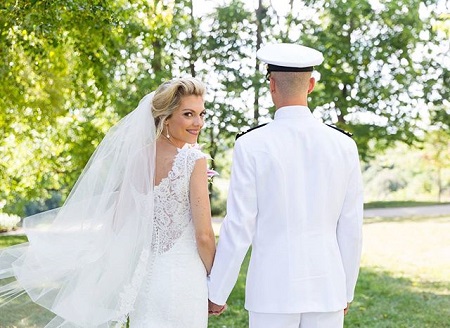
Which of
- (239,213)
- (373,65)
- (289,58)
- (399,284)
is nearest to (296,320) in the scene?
(239,213)

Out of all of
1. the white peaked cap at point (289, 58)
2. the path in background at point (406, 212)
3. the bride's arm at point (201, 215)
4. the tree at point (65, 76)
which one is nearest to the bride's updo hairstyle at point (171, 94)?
the bride's arm at point (201, 215)

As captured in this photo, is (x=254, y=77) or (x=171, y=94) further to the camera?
(x=254, y=77)

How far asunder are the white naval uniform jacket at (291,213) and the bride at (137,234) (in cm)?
27

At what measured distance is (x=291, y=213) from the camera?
3.78 m

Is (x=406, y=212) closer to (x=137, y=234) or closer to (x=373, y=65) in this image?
(x=373, y=65)

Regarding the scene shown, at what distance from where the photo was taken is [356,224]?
395cm

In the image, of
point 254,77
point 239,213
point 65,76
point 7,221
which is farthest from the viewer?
point 7,221

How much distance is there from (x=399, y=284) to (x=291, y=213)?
796 centimetres

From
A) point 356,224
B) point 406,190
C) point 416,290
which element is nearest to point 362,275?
point 416,290

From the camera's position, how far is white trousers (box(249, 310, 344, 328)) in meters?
3.85

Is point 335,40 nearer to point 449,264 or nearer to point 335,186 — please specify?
point 449,264

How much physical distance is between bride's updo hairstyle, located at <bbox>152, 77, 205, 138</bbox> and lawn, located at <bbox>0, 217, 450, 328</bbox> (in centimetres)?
322

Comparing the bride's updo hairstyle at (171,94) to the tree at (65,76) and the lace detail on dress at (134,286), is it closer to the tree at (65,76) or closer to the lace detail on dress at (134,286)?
the lace detail on dress at (134,286)

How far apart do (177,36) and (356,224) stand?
54.9 feet
